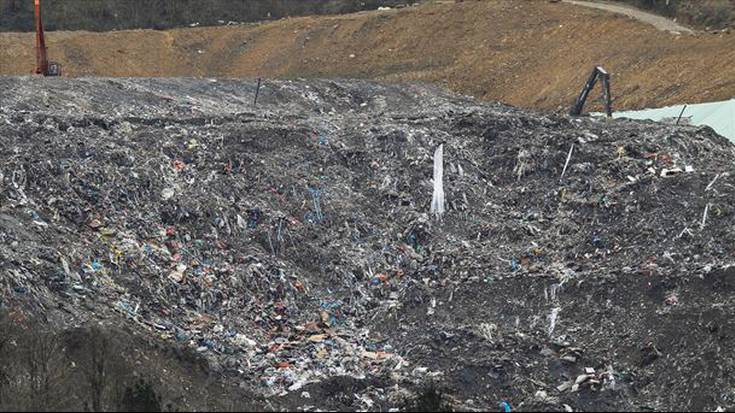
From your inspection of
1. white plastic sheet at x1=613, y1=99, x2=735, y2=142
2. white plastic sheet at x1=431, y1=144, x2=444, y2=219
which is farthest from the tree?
white plastic sheet at x1=613, y1=99, x2=735, y2=142

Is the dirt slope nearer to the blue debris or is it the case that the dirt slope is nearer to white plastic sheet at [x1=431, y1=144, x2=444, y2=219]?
white plastic sheet at [x1=431, y1=144, x2=444, y2=219]

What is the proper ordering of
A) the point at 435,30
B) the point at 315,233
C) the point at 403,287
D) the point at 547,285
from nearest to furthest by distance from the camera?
the point at 547,285 < the point at 403,287 < the point at 315,233 < the point at 435,30

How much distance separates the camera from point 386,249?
14.8 meters

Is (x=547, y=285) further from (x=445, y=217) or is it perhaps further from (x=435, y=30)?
(x=435, y=30)

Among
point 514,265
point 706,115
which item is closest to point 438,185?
point 514,265

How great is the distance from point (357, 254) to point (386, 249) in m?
0.46

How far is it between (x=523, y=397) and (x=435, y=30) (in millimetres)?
20756

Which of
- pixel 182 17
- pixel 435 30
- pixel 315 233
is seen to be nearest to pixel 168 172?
pixel 315 233

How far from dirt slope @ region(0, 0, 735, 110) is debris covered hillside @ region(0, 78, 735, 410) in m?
7.00

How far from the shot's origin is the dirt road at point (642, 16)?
2805cm

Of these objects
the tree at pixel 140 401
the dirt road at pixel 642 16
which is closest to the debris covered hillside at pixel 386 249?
the tree at pixel 140 401

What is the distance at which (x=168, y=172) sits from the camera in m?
15.5

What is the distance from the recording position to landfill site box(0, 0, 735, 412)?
439 inches

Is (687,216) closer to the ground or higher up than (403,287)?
higher up
